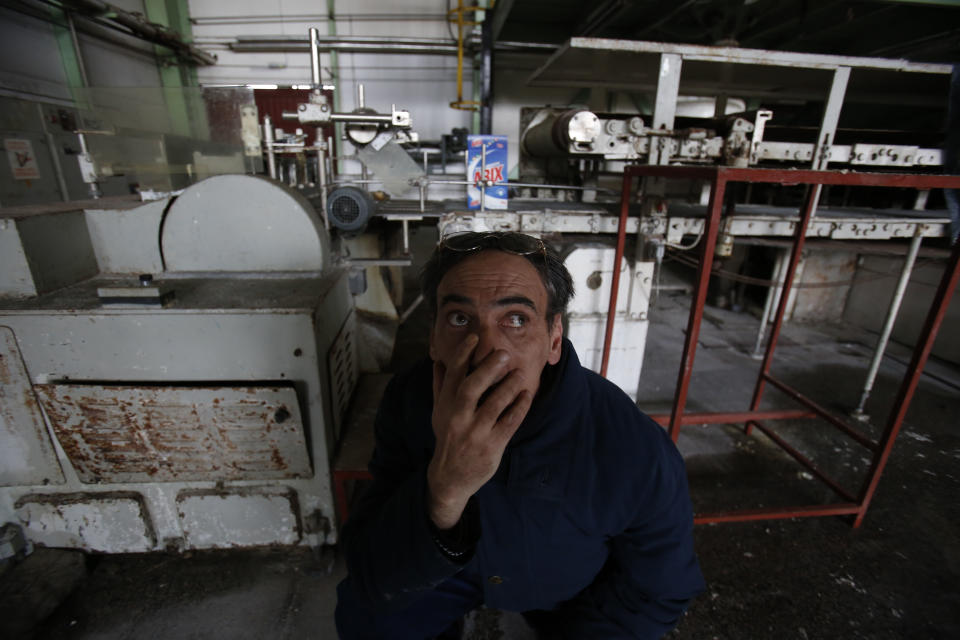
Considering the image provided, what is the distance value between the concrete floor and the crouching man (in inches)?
28.7

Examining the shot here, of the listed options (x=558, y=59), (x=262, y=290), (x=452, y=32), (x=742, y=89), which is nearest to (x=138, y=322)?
(x=262, y=290)

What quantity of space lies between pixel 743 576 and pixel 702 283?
1.41m

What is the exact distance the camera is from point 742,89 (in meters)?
4.18

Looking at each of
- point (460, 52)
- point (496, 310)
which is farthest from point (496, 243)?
point (460, 52)

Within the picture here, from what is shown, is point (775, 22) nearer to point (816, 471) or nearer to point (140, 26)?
point (816, 471)

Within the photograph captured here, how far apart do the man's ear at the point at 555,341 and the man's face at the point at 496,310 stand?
58 millimetres

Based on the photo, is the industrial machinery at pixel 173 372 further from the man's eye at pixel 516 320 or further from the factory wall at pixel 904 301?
the factory wall at pixel 904 301

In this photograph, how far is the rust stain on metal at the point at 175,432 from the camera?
57.7 inches

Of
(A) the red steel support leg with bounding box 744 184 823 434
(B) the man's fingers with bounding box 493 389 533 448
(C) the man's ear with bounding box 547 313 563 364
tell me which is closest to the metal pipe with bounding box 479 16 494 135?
(A) the red steel support leg with bounding box 744 184 823 434

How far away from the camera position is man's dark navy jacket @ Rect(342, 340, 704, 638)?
945 mm

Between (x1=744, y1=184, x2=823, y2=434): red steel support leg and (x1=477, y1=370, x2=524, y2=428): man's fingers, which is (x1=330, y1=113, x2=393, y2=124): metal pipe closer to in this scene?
(x1=477, y1=370, x2=524, y2=428): man's fingers

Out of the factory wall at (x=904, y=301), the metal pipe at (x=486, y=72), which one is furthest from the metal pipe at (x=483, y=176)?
the factory wall at (x=904, y=301)

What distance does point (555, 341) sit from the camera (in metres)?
1.02

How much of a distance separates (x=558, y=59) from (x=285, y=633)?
3746 mm
